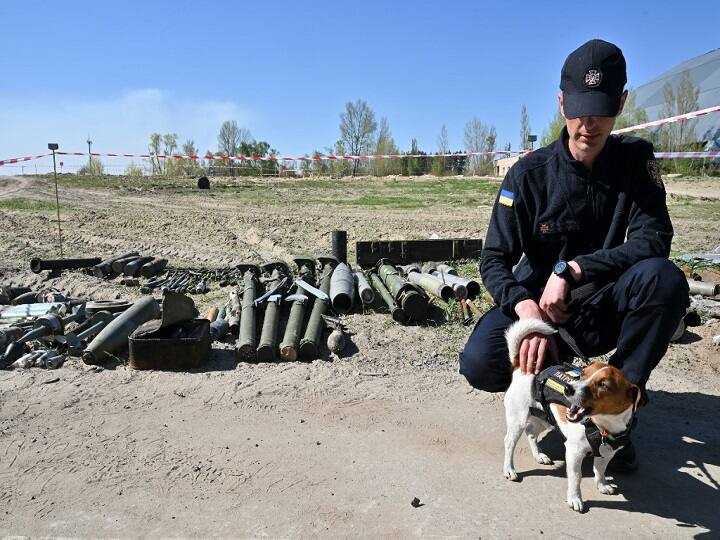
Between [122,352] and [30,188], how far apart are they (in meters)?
25.6

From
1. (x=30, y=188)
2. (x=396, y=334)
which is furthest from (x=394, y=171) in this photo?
(x=396, y=334)

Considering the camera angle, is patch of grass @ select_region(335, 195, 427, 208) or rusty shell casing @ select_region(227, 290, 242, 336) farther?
patch of grass @ select_region(335, 195, 427, 208)

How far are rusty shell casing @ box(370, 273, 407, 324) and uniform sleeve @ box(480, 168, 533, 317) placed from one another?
98.2 inches

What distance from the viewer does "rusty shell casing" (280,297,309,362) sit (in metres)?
4.62

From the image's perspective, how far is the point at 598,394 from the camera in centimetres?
244

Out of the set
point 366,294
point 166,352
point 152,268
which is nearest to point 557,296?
point 166,352

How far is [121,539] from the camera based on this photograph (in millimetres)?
2508

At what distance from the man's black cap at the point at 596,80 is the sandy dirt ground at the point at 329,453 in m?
1.80

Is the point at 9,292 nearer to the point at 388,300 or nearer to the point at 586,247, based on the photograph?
the point at 388,300

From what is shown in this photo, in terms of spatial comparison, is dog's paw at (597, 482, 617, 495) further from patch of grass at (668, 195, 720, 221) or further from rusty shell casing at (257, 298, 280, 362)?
patch of grass at (668, 195, 720, 221)

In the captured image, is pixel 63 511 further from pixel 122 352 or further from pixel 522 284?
pixel 522 284

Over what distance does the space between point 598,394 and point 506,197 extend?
115 cm

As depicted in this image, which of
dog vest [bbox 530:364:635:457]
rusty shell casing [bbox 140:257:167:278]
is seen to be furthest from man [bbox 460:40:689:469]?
rusty shell casing [bbox 140:257:167:278]

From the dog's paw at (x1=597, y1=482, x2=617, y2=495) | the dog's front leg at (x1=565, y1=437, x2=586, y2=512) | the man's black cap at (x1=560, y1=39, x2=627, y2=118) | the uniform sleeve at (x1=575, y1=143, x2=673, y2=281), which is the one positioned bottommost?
the dog's paw at (x1=597, y1=482, x2=617, y2=495)
